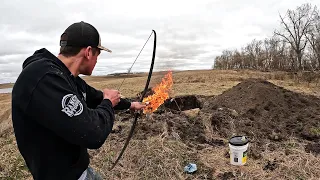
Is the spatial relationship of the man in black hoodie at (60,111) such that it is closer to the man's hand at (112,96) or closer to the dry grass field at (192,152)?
the man's hand at (112,96)

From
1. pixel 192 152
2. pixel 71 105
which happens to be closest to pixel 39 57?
pixel 71 105

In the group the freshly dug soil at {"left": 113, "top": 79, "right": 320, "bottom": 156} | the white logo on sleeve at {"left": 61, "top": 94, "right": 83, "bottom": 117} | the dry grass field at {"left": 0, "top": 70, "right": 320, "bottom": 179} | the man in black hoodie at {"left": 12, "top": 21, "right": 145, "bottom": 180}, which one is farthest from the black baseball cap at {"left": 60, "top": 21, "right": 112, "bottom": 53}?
the freshly dug soil at {"left": 113, "top": 79, "right": 320, "bottom": 156}

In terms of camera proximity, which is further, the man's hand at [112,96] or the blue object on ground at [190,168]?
the blue object on ground at [190,168]

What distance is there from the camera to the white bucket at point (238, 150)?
14.8 ft

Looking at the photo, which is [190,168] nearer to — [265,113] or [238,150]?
[238,150]

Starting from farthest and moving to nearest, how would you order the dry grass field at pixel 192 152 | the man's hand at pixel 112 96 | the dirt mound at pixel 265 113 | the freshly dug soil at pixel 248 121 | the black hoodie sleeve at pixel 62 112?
1. the dirt mound at pixel 265 113
2. the freshly dug soil at pixel 248 121
3. the dry grass field at pixel 192 152
4. the man's hand at pixel 112 96
5. the black hoodie sleeve at pixel 62 112

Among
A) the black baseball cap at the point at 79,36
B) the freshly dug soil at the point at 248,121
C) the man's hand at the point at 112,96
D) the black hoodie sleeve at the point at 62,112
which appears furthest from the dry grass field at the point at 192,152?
the black hoodie sleeve at the point at 62,112

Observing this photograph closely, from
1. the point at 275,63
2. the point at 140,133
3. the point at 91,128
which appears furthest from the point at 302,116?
the point at 275,63

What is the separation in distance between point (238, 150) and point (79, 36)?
3524 millimetres

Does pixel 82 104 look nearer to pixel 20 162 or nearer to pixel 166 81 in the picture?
pixel 166 81

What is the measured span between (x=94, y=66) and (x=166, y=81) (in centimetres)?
288

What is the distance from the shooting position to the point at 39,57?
1.74m

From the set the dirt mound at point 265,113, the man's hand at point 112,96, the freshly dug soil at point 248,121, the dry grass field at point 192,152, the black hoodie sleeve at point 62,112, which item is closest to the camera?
the black hoodie sleeve at point 62,112

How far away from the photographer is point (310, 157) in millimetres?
4723
